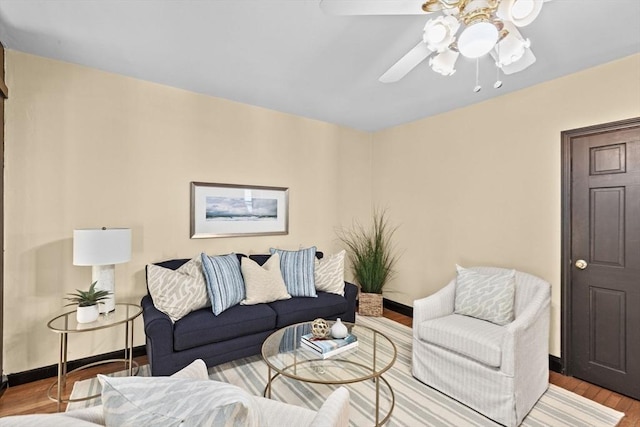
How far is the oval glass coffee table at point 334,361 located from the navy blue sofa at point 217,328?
41 cm

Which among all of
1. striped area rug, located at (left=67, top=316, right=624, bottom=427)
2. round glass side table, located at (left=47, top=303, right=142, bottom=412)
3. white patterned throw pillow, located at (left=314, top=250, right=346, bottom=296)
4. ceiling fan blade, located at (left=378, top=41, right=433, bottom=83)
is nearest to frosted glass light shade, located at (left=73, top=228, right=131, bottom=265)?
round glass side table, located at (left=47, top=303, right=142, bottom=412)

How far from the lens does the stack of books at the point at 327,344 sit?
2.07 m

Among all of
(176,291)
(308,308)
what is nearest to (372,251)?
(308,308)

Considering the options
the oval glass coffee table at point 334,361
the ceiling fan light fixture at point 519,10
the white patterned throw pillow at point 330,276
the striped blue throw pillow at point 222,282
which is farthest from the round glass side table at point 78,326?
the ceiling fan light fixture at point 519,10

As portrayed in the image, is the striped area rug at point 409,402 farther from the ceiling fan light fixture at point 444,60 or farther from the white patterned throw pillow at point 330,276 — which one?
the ceiling fan light fixture at point 444,60

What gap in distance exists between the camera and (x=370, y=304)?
12.9 ft

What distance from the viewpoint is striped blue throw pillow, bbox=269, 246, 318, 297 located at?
3.16 metres

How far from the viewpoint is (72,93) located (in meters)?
2.59

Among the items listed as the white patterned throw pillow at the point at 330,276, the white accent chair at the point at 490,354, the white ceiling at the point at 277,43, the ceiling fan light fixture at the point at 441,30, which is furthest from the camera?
the white patterned throw pillow at the point at 330,276

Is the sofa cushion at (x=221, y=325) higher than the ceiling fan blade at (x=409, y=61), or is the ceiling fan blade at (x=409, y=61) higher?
the ceiling fan blade at (x=409, y=61)

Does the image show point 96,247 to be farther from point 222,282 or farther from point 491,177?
point 491,177

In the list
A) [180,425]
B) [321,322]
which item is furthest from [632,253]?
[180,425]

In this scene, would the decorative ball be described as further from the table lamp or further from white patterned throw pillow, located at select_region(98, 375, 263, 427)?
the table lamp

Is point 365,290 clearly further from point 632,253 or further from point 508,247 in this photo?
point 632,253
